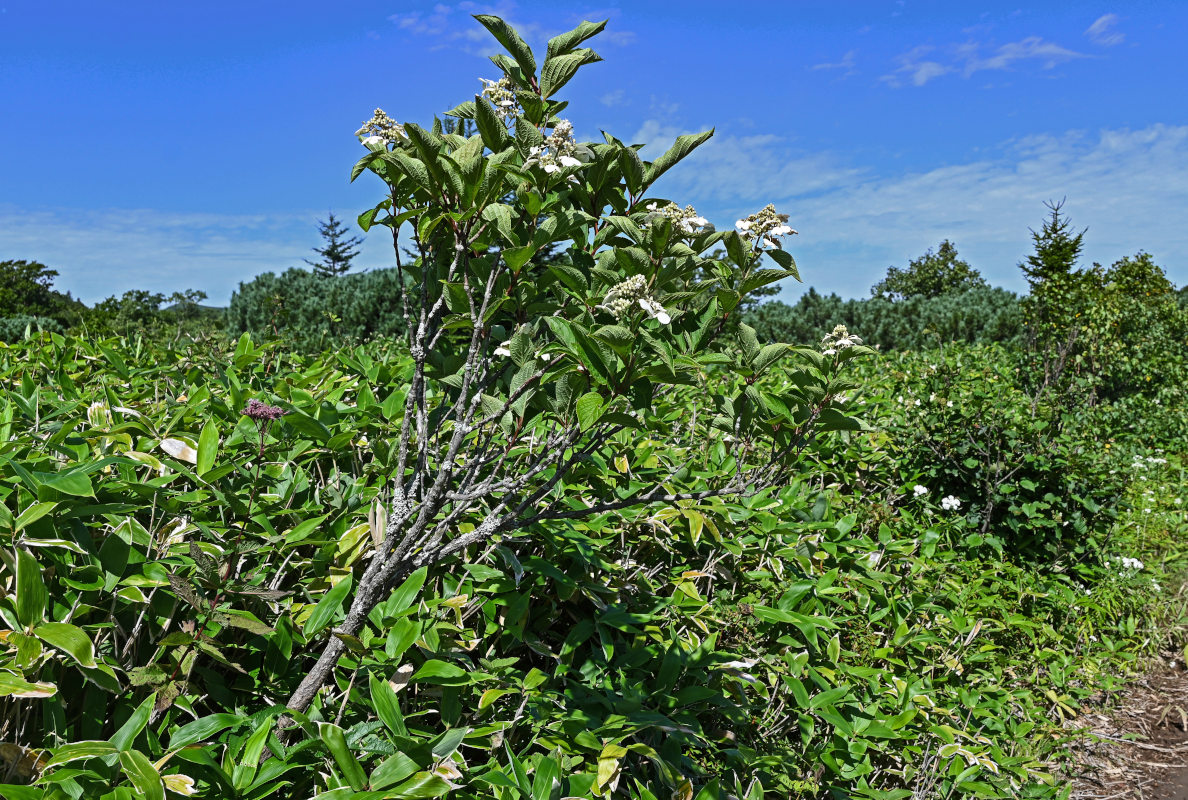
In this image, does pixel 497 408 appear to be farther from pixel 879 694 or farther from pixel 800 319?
pixel 800 319

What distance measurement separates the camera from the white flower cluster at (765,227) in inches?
67.8

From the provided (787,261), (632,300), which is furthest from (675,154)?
(632,300)

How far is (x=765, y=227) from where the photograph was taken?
173cm

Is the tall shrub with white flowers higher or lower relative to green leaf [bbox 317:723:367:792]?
higher

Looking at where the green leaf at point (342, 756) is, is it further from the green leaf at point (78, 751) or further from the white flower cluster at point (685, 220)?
the white flower cluster at point (685, 220)

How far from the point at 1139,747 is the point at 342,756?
4142mm

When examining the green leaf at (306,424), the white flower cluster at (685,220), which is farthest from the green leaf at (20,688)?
the white flower cluster at (685,220)

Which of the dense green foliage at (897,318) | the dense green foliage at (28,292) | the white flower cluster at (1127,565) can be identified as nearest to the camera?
the white flower cluster at (1127,565)

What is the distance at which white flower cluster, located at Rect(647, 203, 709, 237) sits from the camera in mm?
1657

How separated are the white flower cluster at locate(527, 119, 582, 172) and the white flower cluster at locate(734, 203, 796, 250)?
430mm

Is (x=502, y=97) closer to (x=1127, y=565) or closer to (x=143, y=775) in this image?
(x=143, y=775)

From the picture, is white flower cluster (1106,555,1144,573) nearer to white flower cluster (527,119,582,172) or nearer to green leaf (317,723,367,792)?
white flower cluster (527,119,582,172)

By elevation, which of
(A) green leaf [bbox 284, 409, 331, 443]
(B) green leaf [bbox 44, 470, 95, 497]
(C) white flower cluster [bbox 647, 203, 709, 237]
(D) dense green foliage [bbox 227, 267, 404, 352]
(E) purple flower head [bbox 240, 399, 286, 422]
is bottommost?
(B) green leaf [bbox 44, 470, 95, 497]

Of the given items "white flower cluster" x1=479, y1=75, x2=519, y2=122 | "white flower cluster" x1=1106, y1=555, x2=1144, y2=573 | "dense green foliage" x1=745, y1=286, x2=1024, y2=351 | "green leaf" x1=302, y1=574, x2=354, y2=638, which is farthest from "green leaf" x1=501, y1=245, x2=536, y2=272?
"dense green foliage" x1=745, y1=286, x2=1024, y2=351
